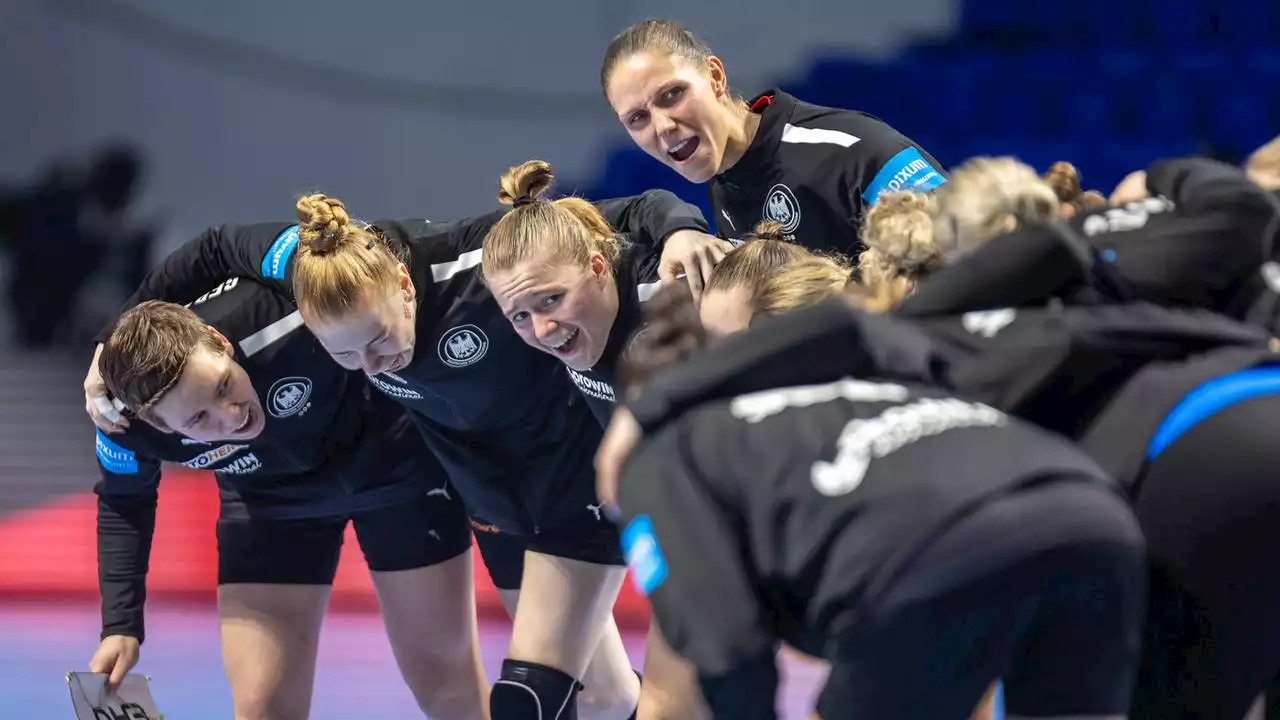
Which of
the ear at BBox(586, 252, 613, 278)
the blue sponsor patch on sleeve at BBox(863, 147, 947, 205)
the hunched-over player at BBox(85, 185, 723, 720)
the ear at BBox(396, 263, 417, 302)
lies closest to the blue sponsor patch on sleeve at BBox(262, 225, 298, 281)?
the hunched-over player at BBox(85, 185, 723, 720)

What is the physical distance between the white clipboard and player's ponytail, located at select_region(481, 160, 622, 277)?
1.42 meters

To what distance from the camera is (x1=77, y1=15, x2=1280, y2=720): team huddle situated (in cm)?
179

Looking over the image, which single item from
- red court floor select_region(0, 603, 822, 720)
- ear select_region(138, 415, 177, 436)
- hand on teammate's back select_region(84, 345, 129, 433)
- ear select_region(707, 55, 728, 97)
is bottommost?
red court floor select_region(0, 603, 822, 720)

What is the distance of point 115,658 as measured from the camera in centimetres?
372

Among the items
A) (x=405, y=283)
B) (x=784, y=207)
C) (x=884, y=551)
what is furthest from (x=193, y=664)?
(x=884, y=551)

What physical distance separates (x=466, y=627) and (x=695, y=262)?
1491 millimetres

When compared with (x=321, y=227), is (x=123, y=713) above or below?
below

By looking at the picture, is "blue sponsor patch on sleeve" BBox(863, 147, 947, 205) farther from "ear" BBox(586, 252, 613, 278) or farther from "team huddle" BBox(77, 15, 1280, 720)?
"ear" BBox(586, 252, 613, 278)

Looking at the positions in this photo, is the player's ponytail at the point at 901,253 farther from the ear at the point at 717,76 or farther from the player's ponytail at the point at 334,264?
the player's ponytail at the point at 334,264

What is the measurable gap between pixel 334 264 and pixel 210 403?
46cm

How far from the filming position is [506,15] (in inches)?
384

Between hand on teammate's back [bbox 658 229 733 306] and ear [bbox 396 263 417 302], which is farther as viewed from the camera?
ear [bbox 396 263 417 302]

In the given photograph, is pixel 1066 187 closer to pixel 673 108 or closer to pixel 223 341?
pixel 673 108

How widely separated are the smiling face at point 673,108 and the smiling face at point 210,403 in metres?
1.13
